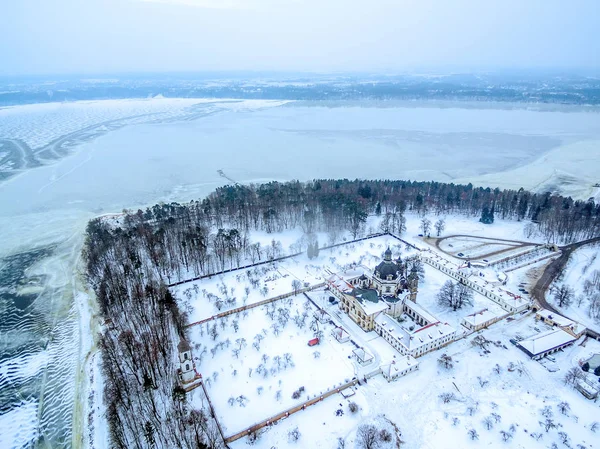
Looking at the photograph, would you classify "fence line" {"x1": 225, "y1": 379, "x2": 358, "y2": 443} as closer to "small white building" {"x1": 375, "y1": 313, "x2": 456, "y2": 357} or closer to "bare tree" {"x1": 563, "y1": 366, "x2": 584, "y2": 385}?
"small white building" {"x1": 375, "y1": 313, "x2": 456, "y2": 357}

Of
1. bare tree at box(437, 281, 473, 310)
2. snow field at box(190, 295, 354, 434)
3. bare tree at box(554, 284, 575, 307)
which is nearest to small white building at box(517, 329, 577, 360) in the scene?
bare tree at box(554, 284, 575, 307)

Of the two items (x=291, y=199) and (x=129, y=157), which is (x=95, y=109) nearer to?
(x=129, y=157)

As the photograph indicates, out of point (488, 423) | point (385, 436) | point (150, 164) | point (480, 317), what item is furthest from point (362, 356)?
point (150, 164)

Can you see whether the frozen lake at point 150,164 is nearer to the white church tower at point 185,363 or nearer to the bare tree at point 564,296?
the white church tower at point 185,363

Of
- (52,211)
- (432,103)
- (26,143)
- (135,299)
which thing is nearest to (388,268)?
(135,299)

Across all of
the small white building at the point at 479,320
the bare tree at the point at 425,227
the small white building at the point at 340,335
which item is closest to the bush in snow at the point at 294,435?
the small white building at the point at 340,335

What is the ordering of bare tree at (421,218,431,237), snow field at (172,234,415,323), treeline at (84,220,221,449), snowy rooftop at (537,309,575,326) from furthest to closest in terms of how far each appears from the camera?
bare tree at (421,218,431,237) < snow field at (172,234,415,323) < snowy rooftop at (537,309,575,326) < treeline at (84,220,221,449)
